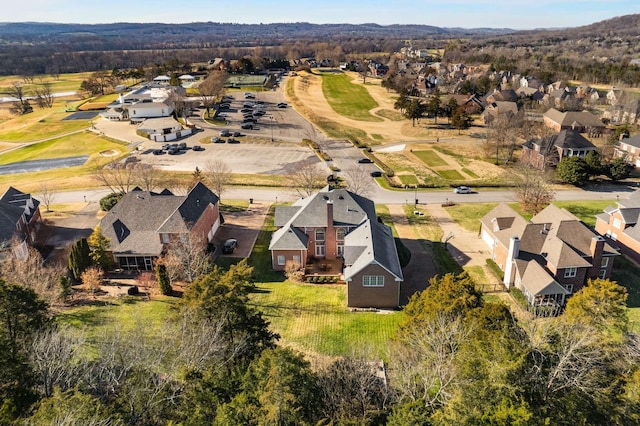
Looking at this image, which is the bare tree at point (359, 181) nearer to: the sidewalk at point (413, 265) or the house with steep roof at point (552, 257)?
the sidewalk at point (413, 265)

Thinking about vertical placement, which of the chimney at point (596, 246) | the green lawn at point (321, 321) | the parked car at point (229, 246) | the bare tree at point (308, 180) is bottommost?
the green lawn at point (321, 321)

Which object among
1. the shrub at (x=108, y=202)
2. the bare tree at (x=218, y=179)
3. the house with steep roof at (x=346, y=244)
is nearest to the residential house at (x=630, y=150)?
the house with steep roof at (x=346, y=244)

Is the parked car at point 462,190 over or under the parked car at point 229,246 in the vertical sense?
under

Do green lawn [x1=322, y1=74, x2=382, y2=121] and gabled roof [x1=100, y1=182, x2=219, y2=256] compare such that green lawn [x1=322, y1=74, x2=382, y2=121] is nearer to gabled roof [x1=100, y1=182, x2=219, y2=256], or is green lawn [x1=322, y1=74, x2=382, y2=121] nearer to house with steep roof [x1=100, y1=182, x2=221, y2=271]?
house with steep roof [x1=100, y1=182, x2=221, y2=271]

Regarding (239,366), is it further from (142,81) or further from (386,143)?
(142,81)

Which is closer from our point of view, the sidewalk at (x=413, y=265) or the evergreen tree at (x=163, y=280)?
the evergreen tree at (x=163, y=280)
